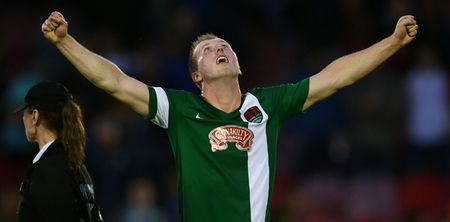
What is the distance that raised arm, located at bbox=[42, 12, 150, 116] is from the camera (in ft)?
19.7

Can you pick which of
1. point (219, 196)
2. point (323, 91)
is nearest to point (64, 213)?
point (219, 196)

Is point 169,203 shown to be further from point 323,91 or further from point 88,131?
point 323,91

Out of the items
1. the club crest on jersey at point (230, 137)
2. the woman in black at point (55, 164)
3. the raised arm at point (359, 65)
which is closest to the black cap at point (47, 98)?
the woman in black at point (55, 164)

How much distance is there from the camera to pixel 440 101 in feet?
36.3

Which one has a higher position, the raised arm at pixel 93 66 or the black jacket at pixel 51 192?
the raised arm at pixel 93 66

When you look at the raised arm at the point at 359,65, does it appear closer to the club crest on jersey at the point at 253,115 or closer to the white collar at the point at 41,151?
the club crest on jersey at the point at 253,115

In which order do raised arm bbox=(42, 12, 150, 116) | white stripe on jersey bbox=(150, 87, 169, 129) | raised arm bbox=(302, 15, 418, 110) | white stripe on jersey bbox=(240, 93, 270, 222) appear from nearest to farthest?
raised arm bbox=(42, 12, 150, 116), white stripe on jersey bbox=(240, 93, 270, 222), white stripe on jersey bbox=(150, 87, 169, 129), raised arm bbox=(302, 15, 418, 110)

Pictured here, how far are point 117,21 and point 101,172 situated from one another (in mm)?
2170

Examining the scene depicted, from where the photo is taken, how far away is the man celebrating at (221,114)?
20.3 feet

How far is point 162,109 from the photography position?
6363 mm

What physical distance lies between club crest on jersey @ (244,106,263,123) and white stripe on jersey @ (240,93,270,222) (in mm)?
17

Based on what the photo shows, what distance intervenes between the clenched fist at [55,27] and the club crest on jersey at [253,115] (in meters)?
1.12

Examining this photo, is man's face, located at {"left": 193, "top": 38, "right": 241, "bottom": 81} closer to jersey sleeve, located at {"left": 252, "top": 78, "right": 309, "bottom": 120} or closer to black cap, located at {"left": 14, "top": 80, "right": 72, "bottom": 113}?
jersey sleeve, located at {"left": 252, "top": 78, "right": 309, "bottom": 120}

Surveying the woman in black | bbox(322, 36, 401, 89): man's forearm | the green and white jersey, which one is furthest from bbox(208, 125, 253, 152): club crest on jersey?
the woman in black
